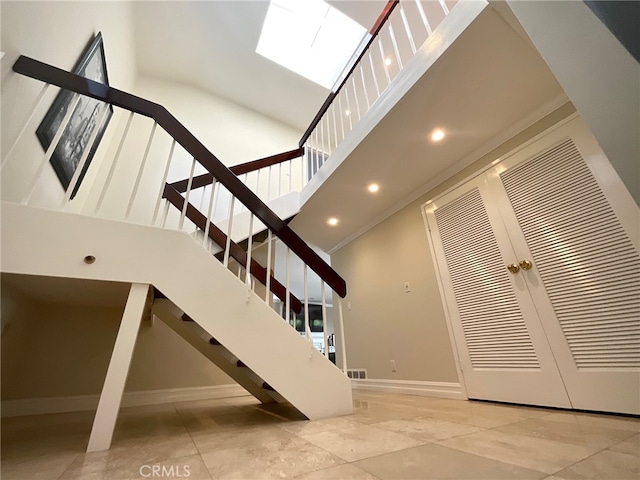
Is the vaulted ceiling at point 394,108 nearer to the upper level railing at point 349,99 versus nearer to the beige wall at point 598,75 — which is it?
the upper level railing at point 349,99

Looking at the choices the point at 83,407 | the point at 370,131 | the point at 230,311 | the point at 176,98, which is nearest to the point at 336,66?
the point at 176,98

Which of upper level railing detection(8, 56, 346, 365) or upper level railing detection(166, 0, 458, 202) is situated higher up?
upper level railing detection(166, 0, 458, 202)

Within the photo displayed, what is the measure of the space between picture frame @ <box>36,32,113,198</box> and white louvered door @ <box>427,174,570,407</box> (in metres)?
2.77

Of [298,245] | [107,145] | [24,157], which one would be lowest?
[298,245]

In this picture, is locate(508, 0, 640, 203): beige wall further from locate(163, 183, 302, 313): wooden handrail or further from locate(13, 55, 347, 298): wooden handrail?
locate(163, 183, 302, 313): wooden handrail

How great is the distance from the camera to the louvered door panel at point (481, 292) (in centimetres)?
190

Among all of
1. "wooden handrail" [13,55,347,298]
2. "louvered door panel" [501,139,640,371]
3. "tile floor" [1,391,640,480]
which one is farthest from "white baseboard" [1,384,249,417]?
"louvered door panel" [501,139,640,371]

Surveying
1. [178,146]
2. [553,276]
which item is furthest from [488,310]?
[178,146]

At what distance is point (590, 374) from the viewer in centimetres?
152

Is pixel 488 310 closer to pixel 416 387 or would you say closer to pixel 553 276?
pixel 553 276

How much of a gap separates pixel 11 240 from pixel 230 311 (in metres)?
0.91

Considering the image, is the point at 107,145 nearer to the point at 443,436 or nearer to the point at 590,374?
the point at 443,436

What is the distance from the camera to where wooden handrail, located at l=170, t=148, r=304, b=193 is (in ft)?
8.47

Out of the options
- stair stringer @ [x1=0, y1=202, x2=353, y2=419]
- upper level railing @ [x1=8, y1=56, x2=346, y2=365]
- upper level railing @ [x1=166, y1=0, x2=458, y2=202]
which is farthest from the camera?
upper level railing @ [x1=166, y1=0, x2=458, y2=202]
